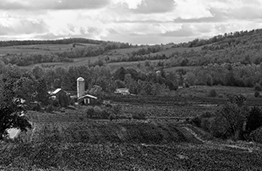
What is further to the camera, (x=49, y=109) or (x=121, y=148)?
(x=49, y=109)

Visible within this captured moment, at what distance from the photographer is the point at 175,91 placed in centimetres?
11612

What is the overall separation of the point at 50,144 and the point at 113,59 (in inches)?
5803

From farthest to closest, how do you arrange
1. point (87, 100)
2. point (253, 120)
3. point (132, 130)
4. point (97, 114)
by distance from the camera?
1. point (87, 100)
2. point (97, 114)
3. point (132, 130)
4. point (253, 120)

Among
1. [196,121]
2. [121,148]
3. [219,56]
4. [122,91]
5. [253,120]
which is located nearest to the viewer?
[121,148]

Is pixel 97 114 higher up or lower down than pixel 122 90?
higher up

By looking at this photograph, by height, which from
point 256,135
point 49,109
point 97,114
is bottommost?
point 49,109

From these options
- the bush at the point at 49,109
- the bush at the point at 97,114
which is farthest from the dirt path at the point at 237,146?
the bush at the point at 49,109

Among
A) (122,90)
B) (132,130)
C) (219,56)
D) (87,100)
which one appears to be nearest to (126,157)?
(132,130)

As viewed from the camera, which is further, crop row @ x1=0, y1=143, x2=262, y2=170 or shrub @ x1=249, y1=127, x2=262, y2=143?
shrub @ x1=249, y1=127, x2=262, y2=143

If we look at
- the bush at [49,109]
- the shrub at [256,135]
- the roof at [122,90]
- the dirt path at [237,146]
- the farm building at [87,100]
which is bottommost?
the roof at [122,90]

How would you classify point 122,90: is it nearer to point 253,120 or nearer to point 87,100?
point 87,100

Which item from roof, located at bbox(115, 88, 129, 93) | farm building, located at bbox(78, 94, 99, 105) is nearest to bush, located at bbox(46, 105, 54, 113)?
farm building, located at bbox(78, 94, 99, 105)

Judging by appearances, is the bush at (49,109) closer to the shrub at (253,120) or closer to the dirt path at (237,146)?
the dirt path at (237,146)

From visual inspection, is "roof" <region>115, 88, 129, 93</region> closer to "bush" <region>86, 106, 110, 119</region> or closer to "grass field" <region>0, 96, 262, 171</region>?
"bush" <region>86, 106, 110, 119</region>
